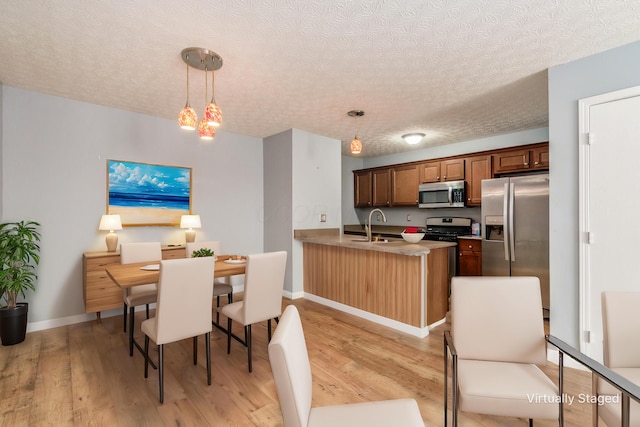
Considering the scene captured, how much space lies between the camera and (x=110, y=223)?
11.1 ft

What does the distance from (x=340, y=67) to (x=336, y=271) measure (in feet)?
8.12

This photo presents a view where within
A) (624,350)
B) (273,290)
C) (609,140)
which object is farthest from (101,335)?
(609,140)

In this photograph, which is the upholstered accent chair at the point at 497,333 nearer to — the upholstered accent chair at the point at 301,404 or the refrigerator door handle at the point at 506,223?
the upholstered accent chair at the point at 301,404

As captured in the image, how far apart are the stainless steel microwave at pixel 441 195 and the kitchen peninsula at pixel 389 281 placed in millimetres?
1705

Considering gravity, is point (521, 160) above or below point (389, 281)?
above

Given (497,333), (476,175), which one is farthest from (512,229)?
(497,333)

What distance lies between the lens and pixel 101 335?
3.06 metres

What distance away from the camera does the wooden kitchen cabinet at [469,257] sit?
175 inches

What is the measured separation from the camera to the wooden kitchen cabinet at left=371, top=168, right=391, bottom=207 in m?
5.95

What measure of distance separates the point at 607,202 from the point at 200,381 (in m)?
3.32

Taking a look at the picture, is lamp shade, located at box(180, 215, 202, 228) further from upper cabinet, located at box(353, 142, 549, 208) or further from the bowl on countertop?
upper cabinet, located at box(353, 142, 549, 208)

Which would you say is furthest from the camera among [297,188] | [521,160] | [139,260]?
[297,188]

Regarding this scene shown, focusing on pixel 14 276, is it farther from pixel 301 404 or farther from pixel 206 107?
pixel 301 404

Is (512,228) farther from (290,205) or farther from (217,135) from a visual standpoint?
(217,135)
